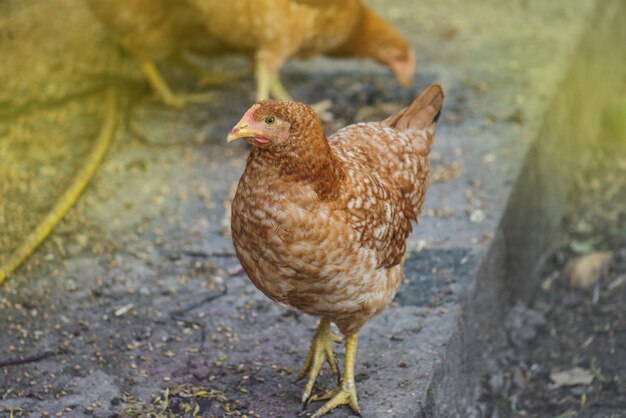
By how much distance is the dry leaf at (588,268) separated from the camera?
14.4 ft

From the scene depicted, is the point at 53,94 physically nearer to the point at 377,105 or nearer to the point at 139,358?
the point at 377,105

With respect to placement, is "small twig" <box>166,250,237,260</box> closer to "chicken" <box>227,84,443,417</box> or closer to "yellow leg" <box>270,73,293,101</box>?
"chicken" <box>227,84,443,417</box>

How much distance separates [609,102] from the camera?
5926mm

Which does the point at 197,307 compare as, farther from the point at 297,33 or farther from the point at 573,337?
the point at 297,33

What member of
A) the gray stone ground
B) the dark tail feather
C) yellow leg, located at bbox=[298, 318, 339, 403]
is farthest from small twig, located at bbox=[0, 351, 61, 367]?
the dark tail feather

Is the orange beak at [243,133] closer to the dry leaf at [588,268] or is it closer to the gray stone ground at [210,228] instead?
the gray stone ground at [210,228]

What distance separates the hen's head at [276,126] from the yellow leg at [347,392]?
0.74m

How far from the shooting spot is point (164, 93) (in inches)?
211

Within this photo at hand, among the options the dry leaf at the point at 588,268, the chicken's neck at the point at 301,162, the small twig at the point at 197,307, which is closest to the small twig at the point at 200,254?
the small twig at the point at 197,307

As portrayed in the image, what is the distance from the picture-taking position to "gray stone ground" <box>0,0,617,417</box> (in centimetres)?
317

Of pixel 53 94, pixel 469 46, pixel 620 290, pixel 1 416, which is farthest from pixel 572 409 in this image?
pixel 53 94

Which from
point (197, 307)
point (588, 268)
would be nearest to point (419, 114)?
point (197, 307)

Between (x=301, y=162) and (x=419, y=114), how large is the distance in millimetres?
884

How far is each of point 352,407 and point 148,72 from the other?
9.73 ft
